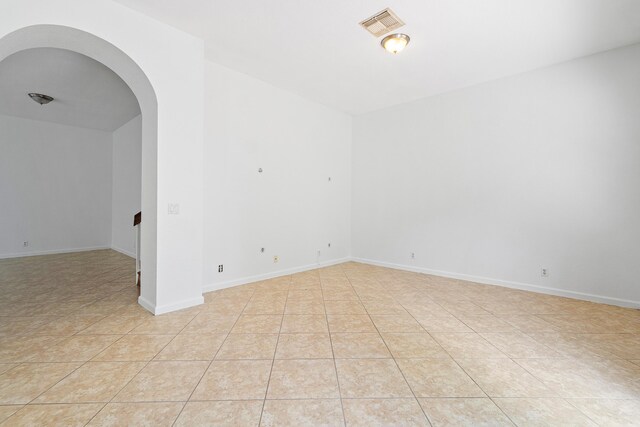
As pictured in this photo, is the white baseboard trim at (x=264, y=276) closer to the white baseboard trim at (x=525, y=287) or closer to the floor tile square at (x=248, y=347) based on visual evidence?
the white baseboard trim at (x=525, y=287)

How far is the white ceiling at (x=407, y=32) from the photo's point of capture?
2684 mm

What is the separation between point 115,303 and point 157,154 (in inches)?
74.8

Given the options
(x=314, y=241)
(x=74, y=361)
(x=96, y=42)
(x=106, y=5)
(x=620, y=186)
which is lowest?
(x=74, y=361)

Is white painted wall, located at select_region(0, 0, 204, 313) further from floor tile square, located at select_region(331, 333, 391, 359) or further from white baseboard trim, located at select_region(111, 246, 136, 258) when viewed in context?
white baseboard trim, located at select_region(111, 246, 136, 258)

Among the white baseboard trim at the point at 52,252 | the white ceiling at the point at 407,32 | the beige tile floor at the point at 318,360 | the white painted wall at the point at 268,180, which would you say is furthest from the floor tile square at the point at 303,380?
the white baseboard trim at the point at 52,252

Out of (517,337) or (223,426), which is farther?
(517,337)

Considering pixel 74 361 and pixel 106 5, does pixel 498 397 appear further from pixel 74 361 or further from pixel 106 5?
pixel 106 5

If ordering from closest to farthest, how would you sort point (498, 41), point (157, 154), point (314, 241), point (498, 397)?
point (498, 397) < point (157, 154) < point (498, 41) < point (314, 241)

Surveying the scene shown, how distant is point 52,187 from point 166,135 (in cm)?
601

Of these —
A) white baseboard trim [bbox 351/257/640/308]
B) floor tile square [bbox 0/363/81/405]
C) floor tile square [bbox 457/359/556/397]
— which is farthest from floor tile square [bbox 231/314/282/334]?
white baseboard trim [bbox 351/257/640/308]

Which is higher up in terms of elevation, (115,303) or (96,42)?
(96,42)

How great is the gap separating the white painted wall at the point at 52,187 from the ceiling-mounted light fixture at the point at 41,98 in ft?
6.96

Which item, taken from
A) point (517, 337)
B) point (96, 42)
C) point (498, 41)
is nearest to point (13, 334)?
point (96, 42)

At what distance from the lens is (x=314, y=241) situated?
17.5 ft
